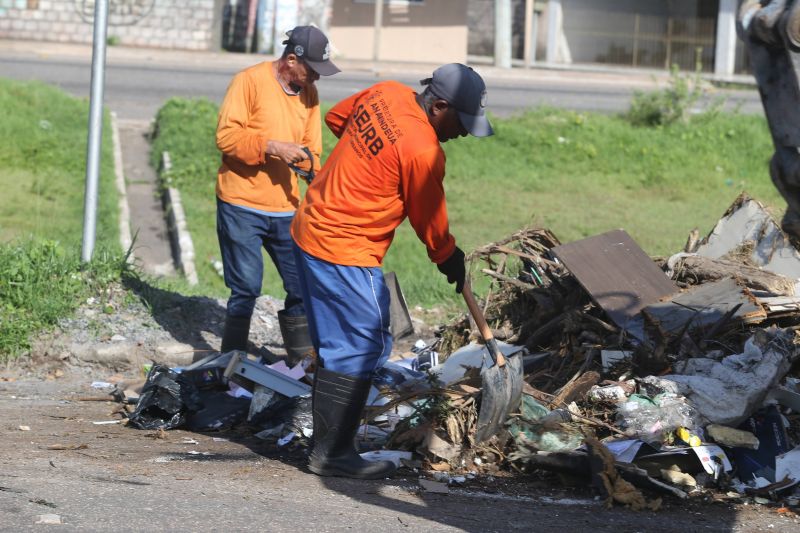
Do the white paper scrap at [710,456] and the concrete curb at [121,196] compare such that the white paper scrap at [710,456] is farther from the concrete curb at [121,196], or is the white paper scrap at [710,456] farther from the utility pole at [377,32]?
the utility pole at [377,32]

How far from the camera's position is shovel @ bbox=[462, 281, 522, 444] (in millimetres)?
4875

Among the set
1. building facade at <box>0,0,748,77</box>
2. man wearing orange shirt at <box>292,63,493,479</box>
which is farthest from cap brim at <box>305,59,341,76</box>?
building facade at <box>0,0,748,77</box>

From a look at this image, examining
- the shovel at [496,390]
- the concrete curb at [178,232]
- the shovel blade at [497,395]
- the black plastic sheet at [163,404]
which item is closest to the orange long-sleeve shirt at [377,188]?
the shovel at [496,390]

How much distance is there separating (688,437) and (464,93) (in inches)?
73.5

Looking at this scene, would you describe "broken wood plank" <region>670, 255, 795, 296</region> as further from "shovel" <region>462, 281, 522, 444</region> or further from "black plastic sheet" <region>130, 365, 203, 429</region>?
"black plastic sheet" <region>130, 365, 203, 429</region>

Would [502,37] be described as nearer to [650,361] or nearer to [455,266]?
[650,361]

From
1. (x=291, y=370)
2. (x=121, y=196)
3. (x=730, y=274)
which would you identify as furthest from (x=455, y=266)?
(x=121, y=196)

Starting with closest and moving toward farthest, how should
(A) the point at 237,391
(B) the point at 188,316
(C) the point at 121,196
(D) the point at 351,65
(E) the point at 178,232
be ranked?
(A) the point at 237,391 → (B) the point at 188,316 → (E) the point at 178,232 → (C) the point at 121,196 → (D) the point at 351,65

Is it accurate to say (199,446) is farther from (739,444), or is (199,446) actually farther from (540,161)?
(540,161)

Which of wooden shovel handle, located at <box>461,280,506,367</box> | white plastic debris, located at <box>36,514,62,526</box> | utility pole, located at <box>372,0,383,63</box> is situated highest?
utility pole, located at <box>372,0,383,63</box>

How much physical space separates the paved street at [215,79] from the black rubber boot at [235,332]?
28.6 feet

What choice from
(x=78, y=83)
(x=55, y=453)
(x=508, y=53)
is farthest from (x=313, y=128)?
(x=508, y=53)

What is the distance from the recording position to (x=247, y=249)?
6195 millimetres

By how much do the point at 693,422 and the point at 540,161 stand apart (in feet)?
26.8
